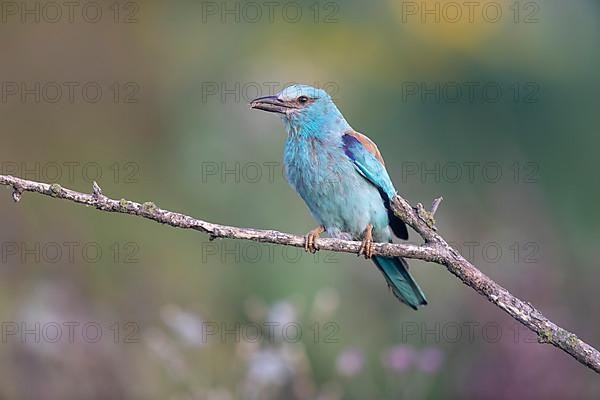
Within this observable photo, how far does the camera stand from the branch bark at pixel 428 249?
2.67 metres

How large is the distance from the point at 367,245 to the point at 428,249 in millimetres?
858

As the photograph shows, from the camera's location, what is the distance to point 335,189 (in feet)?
14.8

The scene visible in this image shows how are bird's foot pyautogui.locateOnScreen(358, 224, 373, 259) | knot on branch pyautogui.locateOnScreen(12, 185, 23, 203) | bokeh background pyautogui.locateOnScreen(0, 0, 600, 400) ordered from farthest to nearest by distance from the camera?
bokeh background pyautogui.locateOnScreen(0, 0, 600, 400) → bird's foot pyautogui.locateOnScreen(358, 224, 373, 259) → knot on branch pyautogui.locateOnScreen(12, 185, 23, 203)

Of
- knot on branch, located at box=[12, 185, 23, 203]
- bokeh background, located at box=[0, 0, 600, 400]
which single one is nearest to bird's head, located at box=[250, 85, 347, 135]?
bokeh background, located at box=[0, 0, 600, 400]

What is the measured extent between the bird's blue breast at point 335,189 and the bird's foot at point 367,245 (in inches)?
1.6

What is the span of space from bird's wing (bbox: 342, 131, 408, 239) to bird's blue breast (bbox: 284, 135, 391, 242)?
0.02m

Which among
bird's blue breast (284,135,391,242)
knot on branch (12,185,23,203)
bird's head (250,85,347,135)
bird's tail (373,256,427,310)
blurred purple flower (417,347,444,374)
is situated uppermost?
bird's head (250,85,347,135)

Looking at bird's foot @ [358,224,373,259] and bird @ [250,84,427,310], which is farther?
bird @ [250,84,427,310]

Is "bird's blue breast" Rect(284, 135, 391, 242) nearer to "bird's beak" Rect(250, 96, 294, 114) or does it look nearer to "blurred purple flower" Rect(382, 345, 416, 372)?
"bird's beak" Rect(250, 96, 294, 114)

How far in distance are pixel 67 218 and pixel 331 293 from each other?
2.60m

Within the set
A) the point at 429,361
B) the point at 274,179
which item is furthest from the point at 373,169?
the point at 274,179

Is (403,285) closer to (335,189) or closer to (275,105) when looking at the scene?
(335,189)

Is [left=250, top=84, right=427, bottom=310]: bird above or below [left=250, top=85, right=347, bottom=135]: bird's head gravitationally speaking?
below

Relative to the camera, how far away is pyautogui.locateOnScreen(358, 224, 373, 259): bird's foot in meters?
3.65
